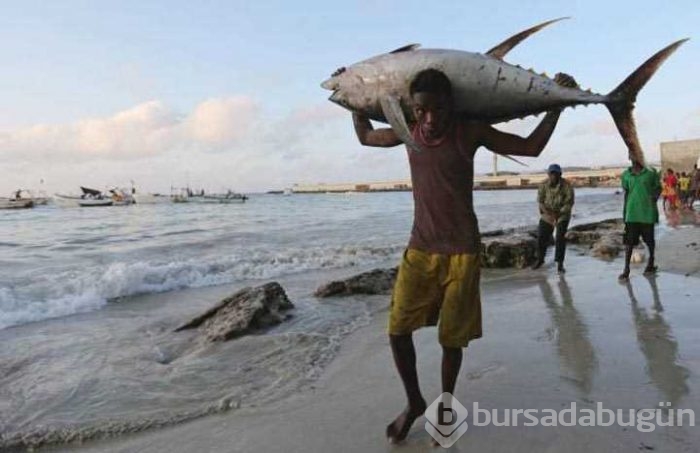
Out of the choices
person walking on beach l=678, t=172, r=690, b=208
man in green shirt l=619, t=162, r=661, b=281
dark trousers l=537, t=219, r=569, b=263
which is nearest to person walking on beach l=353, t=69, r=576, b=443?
man in green shirt l=619, t=162, r=661, b=281

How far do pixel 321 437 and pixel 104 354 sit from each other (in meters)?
3.48

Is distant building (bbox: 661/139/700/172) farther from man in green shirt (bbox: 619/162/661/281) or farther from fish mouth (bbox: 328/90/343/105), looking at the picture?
fish mouth (bbox: 328/90/343/105)

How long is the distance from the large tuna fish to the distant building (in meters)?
36.4

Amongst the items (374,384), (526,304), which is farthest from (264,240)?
(374,384)

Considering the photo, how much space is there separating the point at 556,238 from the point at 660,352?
215 inches

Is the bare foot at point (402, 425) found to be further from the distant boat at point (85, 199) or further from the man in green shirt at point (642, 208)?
the distant boat at point (85, 199)

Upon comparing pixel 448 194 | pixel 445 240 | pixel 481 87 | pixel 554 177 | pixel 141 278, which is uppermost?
pixel 481 87

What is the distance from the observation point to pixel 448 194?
10.0ft

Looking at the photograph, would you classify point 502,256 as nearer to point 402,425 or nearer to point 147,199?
point 402,425

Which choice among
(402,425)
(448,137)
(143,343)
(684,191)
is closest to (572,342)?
(402,425)

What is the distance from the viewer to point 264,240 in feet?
67.9

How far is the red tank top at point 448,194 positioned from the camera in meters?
3.04

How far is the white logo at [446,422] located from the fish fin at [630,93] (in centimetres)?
180

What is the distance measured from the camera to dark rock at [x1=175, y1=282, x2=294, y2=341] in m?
6.17
